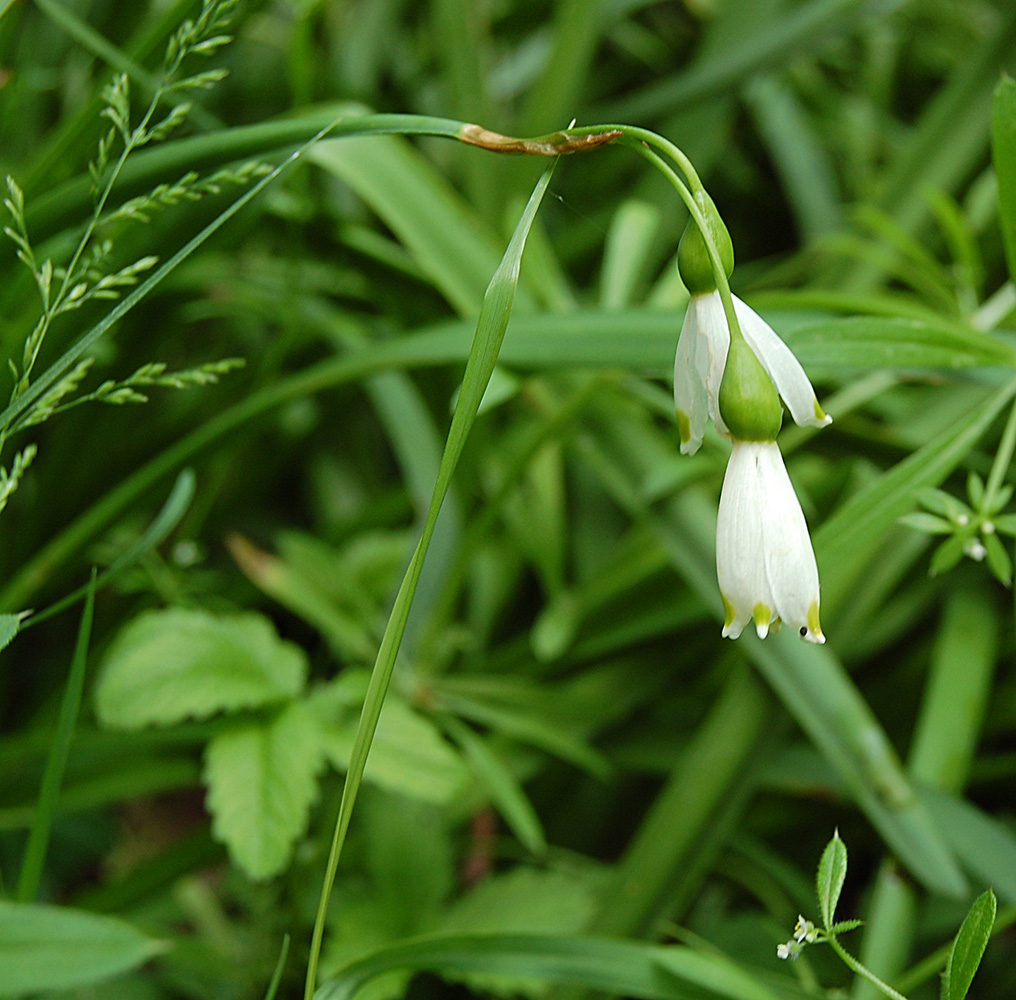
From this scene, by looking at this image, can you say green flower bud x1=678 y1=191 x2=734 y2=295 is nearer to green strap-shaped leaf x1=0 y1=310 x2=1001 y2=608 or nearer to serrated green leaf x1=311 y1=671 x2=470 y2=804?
green strap-shaped leaf x1=0 y1=310 x2=1001 y2=608

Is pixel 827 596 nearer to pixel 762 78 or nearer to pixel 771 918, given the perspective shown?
pixel 771 918

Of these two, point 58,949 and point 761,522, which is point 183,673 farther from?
point 761,522

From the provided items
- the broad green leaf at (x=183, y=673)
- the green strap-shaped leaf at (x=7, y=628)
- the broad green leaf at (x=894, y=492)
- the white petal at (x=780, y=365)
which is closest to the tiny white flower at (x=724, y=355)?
the white petal at (x=780, y=365)

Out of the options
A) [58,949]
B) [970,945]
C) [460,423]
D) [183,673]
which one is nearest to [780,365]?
[460,423]

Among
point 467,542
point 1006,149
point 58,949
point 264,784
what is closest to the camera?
point 58,949

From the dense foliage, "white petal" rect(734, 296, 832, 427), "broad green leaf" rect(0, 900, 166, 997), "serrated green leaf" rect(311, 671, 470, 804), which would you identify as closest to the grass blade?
the dense foliage

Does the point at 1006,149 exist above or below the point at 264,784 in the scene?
above

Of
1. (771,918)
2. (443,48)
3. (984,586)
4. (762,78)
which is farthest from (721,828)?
(762,78)

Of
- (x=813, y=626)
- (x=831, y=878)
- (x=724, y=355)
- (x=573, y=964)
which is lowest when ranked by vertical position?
(x=573, y=964)

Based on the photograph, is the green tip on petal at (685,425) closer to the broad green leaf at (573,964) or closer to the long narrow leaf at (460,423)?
the long narrow leaf at (460,423)
